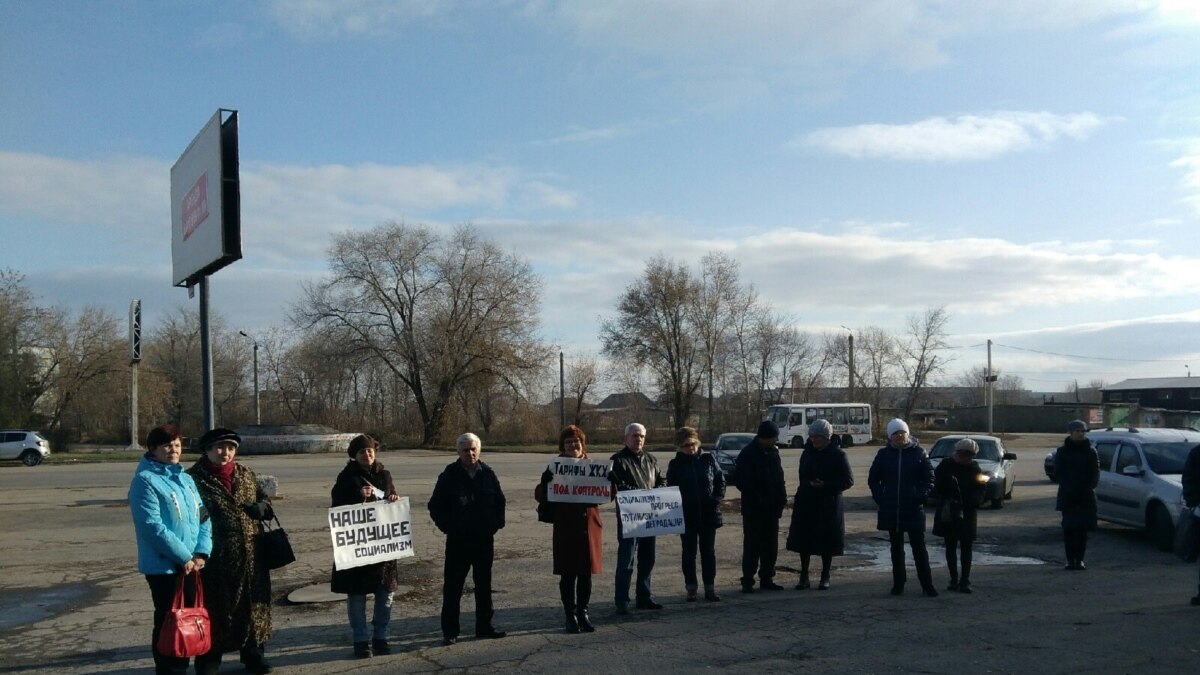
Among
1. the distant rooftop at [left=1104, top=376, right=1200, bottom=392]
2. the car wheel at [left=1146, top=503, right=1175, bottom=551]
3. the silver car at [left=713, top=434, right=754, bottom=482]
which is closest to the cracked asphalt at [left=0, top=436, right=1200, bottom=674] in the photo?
the car wheel at [left=1146, top=503, right=1175, bottom=551]

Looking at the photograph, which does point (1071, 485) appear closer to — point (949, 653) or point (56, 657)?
point (949, 653)

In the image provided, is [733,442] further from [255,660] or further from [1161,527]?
[255,660]

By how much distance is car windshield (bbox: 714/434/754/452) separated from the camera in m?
25.4

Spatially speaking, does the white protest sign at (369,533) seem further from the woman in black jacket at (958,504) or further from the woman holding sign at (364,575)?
the woman in black jacket at (958,504)

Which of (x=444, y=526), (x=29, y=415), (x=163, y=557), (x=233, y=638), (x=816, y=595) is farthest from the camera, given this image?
Result: (x=29, y=415)

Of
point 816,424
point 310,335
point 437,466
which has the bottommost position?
point 437,466

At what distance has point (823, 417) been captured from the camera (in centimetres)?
5322

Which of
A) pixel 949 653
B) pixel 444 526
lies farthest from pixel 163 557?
pixel 949 653

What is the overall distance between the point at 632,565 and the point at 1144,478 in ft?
31.3

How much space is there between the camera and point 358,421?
68812 millimetres

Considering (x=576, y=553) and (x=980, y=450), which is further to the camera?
(x=980, y=450)

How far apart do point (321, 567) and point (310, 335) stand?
49028mm

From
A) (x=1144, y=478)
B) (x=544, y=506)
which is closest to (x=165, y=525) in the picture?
(x=544, y=506)

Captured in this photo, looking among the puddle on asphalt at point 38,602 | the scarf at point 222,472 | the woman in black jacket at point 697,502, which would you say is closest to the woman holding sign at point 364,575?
the scarf at point 222,472
